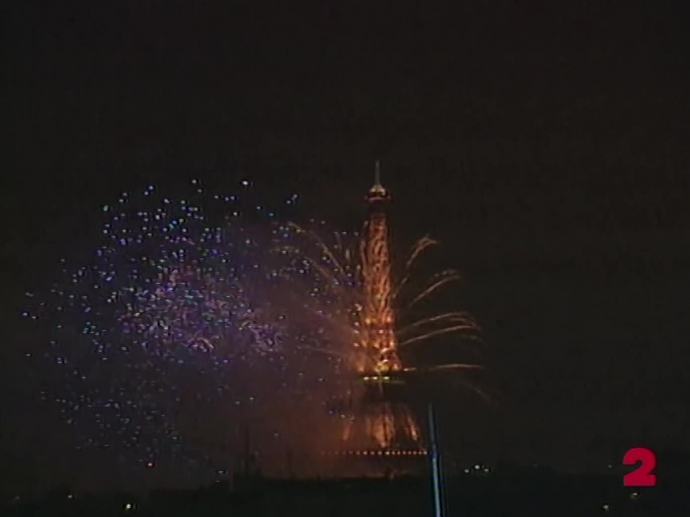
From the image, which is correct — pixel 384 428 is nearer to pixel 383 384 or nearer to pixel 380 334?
pixel 383 384

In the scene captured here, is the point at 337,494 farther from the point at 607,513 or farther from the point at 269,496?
the point at 607,513

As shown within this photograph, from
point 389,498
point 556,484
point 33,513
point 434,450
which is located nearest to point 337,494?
point 389,498

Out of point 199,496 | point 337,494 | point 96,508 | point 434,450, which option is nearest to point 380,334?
point 337,494

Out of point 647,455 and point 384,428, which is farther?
point 384,428

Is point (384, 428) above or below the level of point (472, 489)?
above

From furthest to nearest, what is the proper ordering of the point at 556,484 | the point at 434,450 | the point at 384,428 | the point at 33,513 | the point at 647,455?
the point at 384,428, the point at 556,484, the point at 33,513, the point at 647,455, the point at 434,450

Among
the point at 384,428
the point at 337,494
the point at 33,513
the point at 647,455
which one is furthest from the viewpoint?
the point at 384,428
